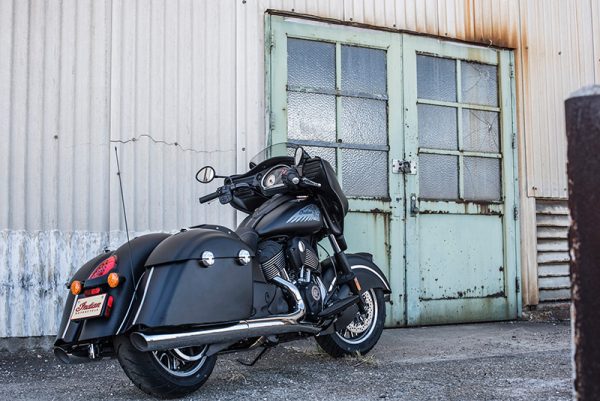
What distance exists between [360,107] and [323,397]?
3.18 meters

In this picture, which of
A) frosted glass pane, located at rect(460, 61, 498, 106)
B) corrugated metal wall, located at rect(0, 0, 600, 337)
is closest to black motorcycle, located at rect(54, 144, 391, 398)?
corrugated metal wall, located at rect(0, 0, 600, 337)

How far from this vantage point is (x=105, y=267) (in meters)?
3.37

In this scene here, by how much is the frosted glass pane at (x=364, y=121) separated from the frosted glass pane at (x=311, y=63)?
247 mm

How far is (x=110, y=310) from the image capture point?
3209 mm

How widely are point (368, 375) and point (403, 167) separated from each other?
2537mm

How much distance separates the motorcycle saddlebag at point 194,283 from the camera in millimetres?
3186

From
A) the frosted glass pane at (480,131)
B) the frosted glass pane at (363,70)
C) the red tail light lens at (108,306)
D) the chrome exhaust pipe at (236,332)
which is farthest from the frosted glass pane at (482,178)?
the red tail light lens at (108,306)

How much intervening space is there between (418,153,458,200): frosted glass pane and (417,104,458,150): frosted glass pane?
→ 0.38 ft

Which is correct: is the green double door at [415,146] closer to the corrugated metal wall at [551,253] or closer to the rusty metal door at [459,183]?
the rusty metal door at [459,183]

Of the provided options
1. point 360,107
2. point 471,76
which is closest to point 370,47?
point 360,107

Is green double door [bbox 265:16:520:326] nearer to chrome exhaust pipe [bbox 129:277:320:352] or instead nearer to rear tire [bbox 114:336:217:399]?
chrome exhaust pipe [bbox 129:277:320:352]

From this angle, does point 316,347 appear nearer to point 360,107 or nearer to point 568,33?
point 360,107

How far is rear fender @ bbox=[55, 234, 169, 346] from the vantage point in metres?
3.20

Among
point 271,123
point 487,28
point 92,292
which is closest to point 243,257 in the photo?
point 92,292
